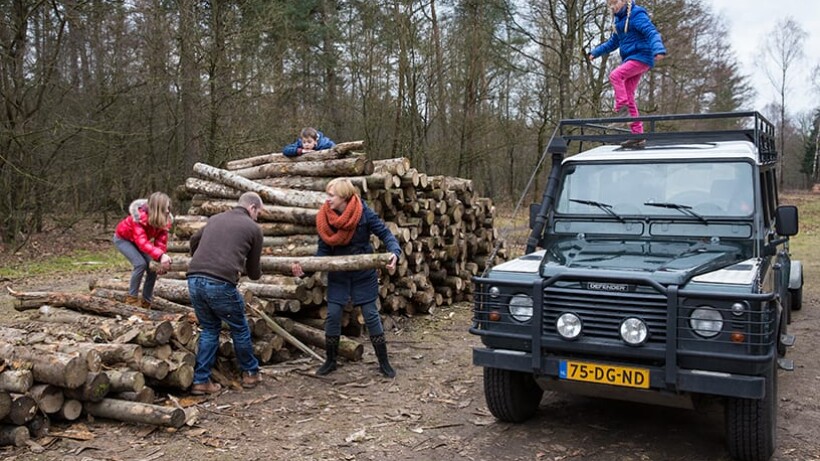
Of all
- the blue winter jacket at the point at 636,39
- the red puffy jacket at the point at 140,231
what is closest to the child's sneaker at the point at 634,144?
the blue winter jacket at the point at 636,39

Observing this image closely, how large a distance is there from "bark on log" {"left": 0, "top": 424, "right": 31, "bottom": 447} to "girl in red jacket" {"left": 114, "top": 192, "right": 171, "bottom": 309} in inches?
95.4

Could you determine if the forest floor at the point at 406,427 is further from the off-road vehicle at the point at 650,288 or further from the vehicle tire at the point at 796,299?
the vehicle tire at the point at 796,299

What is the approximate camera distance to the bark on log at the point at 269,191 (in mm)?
9367

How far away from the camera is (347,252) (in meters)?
7.59

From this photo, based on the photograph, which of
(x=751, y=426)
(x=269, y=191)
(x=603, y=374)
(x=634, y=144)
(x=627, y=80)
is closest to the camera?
(x=751, y=426)

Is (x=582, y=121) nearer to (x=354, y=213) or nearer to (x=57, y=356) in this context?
(x=354, y=213)

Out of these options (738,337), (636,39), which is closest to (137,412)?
(738,337)

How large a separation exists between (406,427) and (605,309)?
212 centimetres

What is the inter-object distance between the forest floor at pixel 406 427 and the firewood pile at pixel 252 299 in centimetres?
27

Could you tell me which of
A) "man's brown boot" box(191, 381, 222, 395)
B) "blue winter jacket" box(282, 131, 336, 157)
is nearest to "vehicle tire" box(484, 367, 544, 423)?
"man's brown boot" box(191, 381, 222, 395)

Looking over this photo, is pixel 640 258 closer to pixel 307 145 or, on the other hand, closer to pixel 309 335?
pixel 309 335

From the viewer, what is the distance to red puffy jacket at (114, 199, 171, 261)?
299 inches

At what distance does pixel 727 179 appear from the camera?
19.9 ft

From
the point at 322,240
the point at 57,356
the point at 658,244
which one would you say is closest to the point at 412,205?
the point at 322,240
